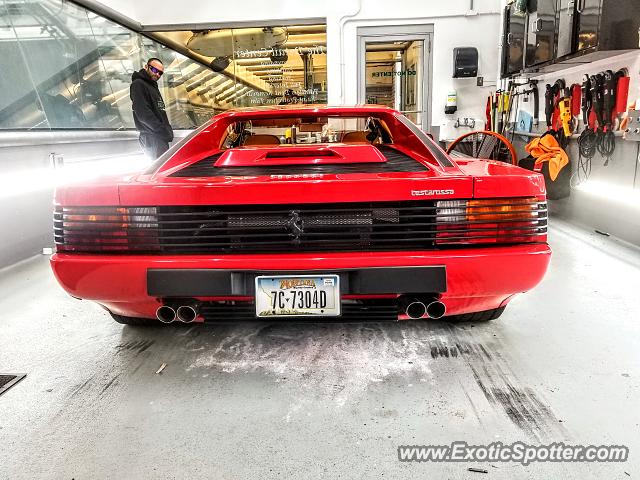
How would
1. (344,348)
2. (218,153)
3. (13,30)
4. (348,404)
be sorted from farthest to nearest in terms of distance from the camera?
(13,30), (218,153), (344,348), (348,404)

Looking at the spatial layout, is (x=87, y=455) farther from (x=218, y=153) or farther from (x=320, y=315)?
(x=218, y=153)

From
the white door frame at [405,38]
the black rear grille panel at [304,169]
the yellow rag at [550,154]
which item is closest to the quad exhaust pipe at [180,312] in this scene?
the black rear grille panel at [304,169]

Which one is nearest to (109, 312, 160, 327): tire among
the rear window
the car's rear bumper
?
the car's rear bumper

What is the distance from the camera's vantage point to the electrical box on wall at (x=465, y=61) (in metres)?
7.55

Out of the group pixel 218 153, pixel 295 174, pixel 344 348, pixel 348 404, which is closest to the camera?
pixel 348 404

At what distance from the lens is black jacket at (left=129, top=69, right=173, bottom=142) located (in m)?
5.64

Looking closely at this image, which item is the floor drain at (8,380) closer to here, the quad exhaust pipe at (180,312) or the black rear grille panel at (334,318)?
the quad exhaust pipe at (180,312)

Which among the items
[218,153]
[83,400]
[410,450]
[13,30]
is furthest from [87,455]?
[13,30]

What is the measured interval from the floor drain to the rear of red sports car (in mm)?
501

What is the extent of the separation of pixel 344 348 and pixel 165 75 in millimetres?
8040

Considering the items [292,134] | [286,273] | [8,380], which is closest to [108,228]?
[286,273]

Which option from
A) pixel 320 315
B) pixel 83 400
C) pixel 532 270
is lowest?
pixel 83 400

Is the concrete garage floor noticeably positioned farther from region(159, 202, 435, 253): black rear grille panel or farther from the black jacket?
the black jacket

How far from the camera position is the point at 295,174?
1976mm
